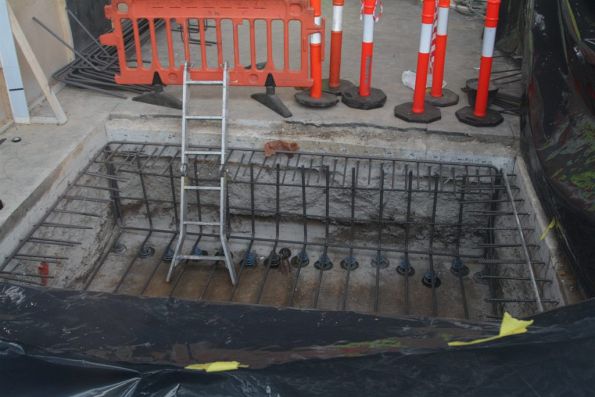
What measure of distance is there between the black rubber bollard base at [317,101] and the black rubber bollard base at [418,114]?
0.53 meters

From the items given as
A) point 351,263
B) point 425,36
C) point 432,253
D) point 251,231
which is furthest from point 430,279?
point 425,36

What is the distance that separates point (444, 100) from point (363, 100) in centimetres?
68

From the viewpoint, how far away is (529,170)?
156 inches

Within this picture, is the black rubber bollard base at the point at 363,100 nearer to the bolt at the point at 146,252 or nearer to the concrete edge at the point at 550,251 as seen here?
the concrete edge at the point at 550,251

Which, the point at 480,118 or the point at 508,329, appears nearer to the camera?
the point at 508,329

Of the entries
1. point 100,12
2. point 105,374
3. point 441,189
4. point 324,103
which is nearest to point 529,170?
point 441,189

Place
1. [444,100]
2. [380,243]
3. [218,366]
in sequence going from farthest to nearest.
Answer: [444,100]
[380,243]
[218,366]

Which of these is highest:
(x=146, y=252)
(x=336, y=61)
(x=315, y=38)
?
(x=315, y=38)

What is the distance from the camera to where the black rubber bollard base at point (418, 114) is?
4621 mm

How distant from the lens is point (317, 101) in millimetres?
4859

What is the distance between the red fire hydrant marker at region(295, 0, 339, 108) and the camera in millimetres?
4699

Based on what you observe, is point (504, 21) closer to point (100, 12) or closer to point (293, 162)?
point (293, 162)

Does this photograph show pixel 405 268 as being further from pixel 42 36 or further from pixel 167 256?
pixel 42 36

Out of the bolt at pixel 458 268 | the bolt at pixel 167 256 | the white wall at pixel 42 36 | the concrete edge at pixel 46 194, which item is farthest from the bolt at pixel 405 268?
the white wall at pixel 42 36
